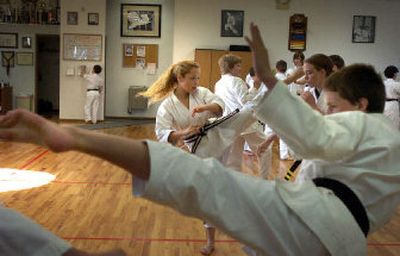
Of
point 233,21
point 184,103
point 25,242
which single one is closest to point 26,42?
point 233,21

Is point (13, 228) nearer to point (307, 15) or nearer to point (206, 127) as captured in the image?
point (206, 127)

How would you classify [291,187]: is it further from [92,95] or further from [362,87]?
[92,95]

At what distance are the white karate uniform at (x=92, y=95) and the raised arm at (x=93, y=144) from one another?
983 centimetres

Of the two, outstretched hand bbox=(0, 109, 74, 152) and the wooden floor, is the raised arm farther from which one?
the wooden floor

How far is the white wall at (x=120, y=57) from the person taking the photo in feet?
39.1

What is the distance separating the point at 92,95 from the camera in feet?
36.4

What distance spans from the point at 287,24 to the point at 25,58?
267 inches

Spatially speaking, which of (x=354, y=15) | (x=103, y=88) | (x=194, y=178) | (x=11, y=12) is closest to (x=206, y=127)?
(x=194, y=178)

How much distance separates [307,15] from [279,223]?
10.7m

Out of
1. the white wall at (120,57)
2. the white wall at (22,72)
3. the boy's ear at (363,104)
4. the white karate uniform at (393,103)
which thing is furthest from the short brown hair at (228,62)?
the white wall at (22,72)

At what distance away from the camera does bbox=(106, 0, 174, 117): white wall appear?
1191 centimetres

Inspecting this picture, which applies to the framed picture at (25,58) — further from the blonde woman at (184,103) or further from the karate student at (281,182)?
the karate student at (281,182)

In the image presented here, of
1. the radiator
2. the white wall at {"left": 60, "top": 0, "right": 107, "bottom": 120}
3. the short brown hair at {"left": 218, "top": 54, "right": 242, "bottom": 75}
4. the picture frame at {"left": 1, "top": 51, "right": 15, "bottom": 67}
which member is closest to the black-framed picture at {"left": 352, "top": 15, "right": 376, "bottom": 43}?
the radiator

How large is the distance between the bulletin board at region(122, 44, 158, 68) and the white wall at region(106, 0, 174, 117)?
0.09 meters
